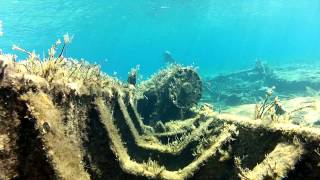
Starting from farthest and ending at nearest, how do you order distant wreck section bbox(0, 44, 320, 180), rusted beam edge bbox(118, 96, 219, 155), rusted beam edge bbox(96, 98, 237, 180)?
rusted beam edge bbox(118, 96, 219, 155) < rusted beam edge bbox(96, 98, 237, 180) < distant wreck section bbox(0, 44, 320, 180)

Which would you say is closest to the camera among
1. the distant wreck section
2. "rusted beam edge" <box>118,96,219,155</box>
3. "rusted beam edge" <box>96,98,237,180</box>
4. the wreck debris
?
the distant wreck section

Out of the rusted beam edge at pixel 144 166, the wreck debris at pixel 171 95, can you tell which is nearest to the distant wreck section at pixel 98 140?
the rusted beam edge at pixel 144 166

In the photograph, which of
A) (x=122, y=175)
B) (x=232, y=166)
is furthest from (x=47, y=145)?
(x=232, y=166)

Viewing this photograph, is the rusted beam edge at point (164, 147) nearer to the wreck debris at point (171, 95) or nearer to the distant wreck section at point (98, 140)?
the distant wreck section at point (98, 140)

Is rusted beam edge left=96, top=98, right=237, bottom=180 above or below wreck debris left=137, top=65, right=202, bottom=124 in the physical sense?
below

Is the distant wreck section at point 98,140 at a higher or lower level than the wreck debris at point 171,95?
lower

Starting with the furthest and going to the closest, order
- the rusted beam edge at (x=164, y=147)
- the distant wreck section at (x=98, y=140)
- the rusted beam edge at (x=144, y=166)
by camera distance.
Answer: the rusted beam edge at (x=164, y=147) < the rusted beam edge at (x=144, y=166) < the distant wreck section at (x=98, y=140)

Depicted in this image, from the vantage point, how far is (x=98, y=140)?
5.64 m

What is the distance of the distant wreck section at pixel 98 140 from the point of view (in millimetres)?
3904

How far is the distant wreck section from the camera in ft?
12.8

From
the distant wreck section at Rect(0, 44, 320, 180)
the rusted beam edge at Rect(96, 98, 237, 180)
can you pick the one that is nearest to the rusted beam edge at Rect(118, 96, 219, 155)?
the distant wreck section at Rect(0, 44, 320, 180)

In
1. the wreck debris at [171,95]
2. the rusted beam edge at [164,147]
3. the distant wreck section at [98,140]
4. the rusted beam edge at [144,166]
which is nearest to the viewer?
the distant wreck section at [98,140]

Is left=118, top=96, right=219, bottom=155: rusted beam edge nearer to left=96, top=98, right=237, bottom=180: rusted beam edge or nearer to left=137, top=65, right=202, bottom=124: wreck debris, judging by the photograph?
left=96, top=98, right=237, bottom=180: rusted beam edge

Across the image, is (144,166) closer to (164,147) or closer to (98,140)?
(98,140)
